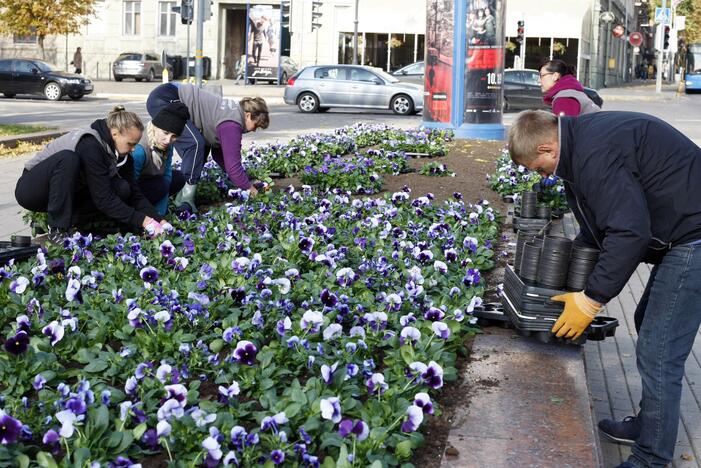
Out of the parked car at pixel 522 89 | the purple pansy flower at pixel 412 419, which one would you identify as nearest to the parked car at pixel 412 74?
the parked car at pixel 522 89

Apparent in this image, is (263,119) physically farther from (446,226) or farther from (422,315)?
(422,315)

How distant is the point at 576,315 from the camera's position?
3758mm

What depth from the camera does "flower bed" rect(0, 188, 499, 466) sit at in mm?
3090

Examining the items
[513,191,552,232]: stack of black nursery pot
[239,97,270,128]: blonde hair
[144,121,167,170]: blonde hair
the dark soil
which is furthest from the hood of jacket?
[144,121,167,170]: blonde hair

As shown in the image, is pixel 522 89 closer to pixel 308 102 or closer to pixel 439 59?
pixel 308 102

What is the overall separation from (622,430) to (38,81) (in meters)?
31.9

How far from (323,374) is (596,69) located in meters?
54.1

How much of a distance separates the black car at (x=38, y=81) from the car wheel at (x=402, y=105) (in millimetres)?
11292

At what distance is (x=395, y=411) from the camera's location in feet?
11.1

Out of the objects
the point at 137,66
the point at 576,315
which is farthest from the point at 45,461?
the point at 137,66

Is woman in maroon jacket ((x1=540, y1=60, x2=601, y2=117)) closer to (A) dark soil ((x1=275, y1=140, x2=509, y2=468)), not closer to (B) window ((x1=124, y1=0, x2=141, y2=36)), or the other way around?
(A) dark soil ((x1=275, y1=140, x2=509, y2=468))

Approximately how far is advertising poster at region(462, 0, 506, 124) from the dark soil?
51.4 inches

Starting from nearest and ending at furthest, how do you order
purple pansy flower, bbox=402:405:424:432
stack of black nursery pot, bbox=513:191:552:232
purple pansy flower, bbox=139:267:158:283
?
purple pansy flower, bbox=402:405:424:432
purple pansy flower, bbox=139:267:158:283
stack of black nursery pot, bbox=513:191:552:232

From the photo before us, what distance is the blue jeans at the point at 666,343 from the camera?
3.63 metres
